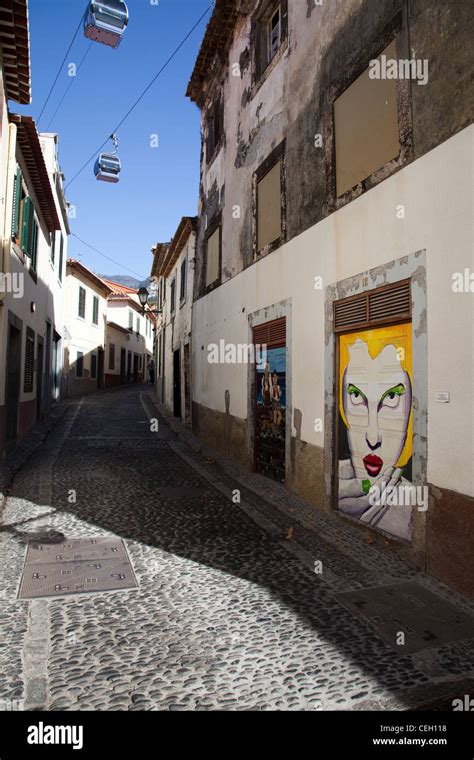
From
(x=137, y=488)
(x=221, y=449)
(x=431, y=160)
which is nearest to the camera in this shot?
(x=431, y=160)

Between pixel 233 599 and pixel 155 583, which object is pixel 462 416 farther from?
pixel 155 583

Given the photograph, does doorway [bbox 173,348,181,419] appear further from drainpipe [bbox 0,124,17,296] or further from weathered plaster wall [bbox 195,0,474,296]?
drainpipe [bbox 0,124,17,296]

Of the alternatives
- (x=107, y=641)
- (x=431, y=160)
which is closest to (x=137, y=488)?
(x=107, y=641)

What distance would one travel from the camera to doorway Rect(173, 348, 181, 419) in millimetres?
18047

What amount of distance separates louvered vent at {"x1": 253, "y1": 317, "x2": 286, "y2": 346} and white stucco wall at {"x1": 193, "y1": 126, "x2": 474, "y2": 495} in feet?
1.31

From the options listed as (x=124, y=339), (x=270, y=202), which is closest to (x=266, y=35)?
(x=270, y=202)

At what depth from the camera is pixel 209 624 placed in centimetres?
356

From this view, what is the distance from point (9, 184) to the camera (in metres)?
9.56

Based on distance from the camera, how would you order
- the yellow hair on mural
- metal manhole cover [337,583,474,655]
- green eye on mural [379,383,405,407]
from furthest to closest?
green eye on mural [379,383,405,407], the yellow hair on mural, metal manhole cover [337,583,474,655]

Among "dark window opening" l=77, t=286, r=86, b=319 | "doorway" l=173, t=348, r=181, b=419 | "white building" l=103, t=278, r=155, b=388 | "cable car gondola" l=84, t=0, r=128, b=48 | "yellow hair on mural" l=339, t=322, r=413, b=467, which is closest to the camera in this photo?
"yellow hair on mural" l=339, t=322, r=413, b=467

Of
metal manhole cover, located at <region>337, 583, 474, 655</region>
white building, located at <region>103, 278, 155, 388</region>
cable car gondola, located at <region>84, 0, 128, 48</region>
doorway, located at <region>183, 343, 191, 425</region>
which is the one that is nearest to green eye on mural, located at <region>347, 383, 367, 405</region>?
metal manhole cover, located at <region>337, 583, 474, 655</region>

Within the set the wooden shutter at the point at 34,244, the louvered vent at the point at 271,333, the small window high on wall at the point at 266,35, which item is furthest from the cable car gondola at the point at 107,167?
the louvered vent at the point at 271,333
